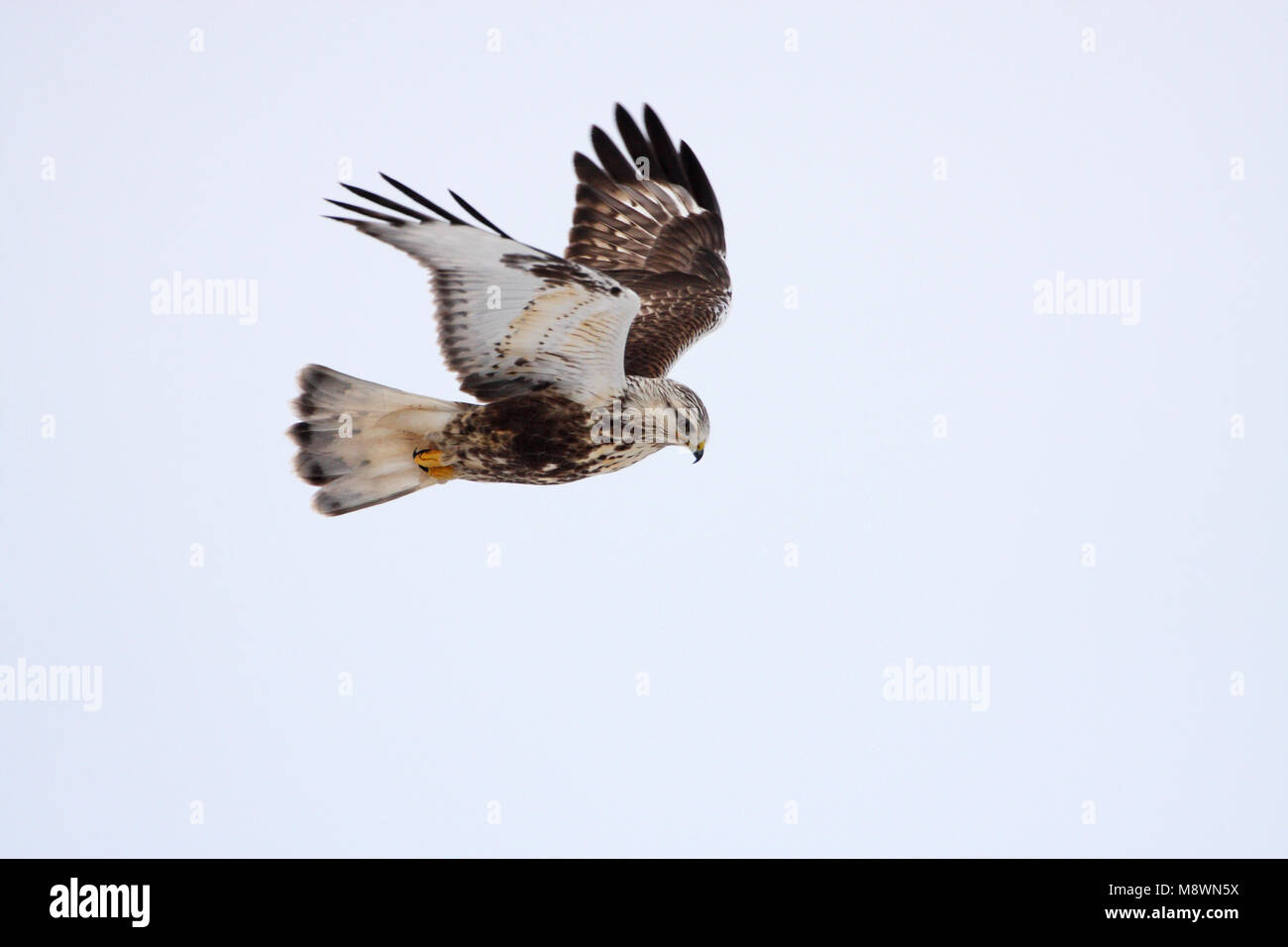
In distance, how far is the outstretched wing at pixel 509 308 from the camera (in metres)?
6.27

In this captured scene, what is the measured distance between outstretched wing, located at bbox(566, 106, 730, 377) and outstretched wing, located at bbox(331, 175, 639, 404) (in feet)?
6.47

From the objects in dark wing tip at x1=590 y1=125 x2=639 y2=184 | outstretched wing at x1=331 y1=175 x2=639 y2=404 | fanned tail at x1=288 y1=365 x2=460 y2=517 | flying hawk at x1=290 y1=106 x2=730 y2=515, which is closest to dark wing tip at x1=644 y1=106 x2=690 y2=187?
dark wing tip at x1=590 y1=125 x2=639 y2=184

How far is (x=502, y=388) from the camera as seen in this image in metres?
7.30

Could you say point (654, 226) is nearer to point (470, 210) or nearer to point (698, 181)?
point (698, 181)

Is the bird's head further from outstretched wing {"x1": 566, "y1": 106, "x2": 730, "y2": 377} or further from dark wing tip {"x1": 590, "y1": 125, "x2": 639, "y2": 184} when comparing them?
dark wing tip {"x1": 590, "y1": 125, "x2": 639, "y2": 184}

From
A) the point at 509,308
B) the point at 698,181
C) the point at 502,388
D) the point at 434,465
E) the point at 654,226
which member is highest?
the point at 698,181

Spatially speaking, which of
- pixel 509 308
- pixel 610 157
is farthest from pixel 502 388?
pixel 610 157

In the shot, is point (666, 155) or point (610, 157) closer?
point (610, 157)

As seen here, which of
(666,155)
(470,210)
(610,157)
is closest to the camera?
(470,210)

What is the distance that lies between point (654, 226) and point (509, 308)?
3.31 metres

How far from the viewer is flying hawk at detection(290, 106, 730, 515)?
650cm
